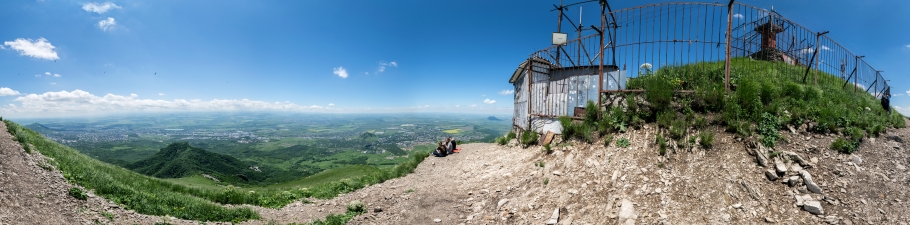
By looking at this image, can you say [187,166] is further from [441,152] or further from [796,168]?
[796,168]

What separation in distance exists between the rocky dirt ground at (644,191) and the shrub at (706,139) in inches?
5.6

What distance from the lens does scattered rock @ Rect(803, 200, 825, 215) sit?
4.84m

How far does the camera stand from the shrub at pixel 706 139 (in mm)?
6625

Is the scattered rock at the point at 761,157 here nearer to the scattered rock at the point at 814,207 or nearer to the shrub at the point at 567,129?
the scattered rock at the point at 814,207

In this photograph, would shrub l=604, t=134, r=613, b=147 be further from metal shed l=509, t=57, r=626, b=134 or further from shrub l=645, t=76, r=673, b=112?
metal shed l=509, t=57, r=626, b=134

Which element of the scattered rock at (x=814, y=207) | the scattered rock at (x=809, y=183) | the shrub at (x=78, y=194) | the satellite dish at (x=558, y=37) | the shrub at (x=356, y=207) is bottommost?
the shrub at (x=356, y=207)

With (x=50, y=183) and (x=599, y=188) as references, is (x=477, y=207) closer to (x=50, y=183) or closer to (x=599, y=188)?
(x=599, y=188)

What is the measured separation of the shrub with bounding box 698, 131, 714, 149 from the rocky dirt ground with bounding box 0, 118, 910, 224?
143 mm

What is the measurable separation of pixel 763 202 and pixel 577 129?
4457mm

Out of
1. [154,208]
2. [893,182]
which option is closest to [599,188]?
[893,182]

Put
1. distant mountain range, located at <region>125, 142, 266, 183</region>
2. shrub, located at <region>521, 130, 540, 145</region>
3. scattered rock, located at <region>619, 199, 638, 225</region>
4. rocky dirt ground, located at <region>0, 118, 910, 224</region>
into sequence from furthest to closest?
distant mountain range, located at <region>125, 142, 266, 183</region>
shrub, located at <region>521, 130, 540, 145</region>
scattered rock, located at <region>619, 199, 638, 225</region>
rocky dirt ground, located at <region>0, 118, 910, 224</region>

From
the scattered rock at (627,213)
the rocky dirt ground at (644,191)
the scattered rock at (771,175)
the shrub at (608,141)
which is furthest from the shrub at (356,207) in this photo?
the scattered rock at (771,175)

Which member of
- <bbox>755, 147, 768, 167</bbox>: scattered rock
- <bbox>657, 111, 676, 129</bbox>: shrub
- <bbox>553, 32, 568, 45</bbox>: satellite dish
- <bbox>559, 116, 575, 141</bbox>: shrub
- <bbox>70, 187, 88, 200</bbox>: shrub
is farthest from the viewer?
<bbox>553, 32, 568, 45</bbox>: satellite dish

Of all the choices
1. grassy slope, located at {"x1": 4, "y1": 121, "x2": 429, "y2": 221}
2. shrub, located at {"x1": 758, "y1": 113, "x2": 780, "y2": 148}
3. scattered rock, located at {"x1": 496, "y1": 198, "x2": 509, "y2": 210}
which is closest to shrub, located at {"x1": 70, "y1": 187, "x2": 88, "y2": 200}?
grassy slope, located at {"x1": 4, "y1": 121, "x2": 429, "y2": 221}
